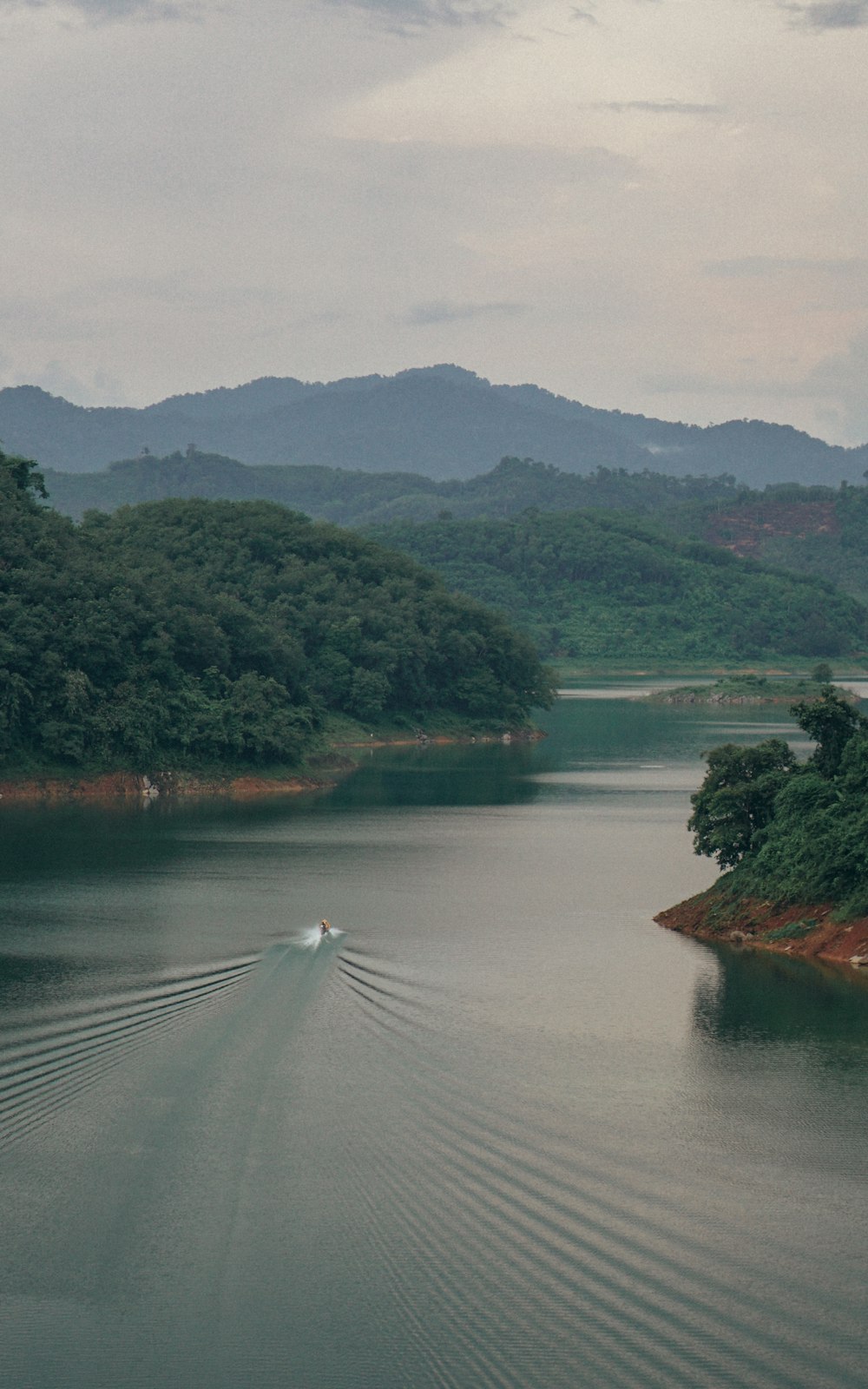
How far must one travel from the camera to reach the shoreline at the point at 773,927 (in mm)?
31797

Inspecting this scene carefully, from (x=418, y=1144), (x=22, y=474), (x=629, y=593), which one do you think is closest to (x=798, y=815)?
(x=418, y=1144)

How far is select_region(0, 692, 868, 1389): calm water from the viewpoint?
1509cm

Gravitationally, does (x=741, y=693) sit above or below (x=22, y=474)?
below

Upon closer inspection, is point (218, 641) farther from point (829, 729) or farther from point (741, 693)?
point (741, 693)

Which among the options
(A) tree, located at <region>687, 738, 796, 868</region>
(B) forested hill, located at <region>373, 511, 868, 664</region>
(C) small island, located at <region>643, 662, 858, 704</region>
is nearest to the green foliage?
(A) tree, located at <region>687, 738, 796, 868</region>

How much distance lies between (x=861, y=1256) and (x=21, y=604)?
52280 mm

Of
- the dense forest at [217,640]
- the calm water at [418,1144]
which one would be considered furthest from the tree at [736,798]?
the dense forest at [217,640]

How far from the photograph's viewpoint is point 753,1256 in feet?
55.9

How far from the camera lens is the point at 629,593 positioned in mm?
181375

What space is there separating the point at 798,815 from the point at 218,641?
4155 cm

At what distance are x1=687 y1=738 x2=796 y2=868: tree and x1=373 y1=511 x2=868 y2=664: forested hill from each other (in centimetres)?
13180

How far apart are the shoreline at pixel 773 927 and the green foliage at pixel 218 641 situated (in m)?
32.6

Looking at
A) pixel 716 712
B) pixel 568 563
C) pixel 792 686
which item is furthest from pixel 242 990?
pixel 568 563

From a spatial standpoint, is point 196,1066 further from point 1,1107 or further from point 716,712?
point 716,712
